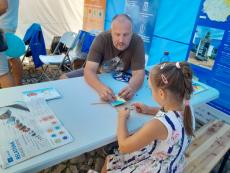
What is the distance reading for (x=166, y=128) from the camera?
0.98 meters

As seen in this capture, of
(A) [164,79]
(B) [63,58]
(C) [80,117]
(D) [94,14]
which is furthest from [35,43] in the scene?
(A) [164,79]

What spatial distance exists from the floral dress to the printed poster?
3.50 metres

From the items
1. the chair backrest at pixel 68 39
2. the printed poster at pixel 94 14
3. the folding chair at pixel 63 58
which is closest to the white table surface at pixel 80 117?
the folding chair at pixel 63 58

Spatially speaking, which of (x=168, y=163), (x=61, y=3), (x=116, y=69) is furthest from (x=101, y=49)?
(x=61, y=3)

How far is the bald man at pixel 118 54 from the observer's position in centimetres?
177

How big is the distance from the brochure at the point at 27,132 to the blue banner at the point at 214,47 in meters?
2.01

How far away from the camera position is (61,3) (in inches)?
204

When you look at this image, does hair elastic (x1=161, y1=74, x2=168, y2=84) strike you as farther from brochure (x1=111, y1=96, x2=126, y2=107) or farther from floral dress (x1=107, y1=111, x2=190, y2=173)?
brochure (x1=111, y1=96, x2=126, y2=107)

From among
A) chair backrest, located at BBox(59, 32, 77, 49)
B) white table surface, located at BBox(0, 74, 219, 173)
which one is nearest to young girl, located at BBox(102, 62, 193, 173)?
white table surface, located at BBox(0, 74, 219, 173)

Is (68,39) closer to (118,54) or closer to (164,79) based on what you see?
(118,54)

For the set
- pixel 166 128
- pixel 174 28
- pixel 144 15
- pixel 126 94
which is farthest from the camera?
pixel 144 15

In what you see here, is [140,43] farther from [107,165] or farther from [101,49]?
[107,165]

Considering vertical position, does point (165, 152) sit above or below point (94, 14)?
below

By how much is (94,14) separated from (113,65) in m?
2.75
